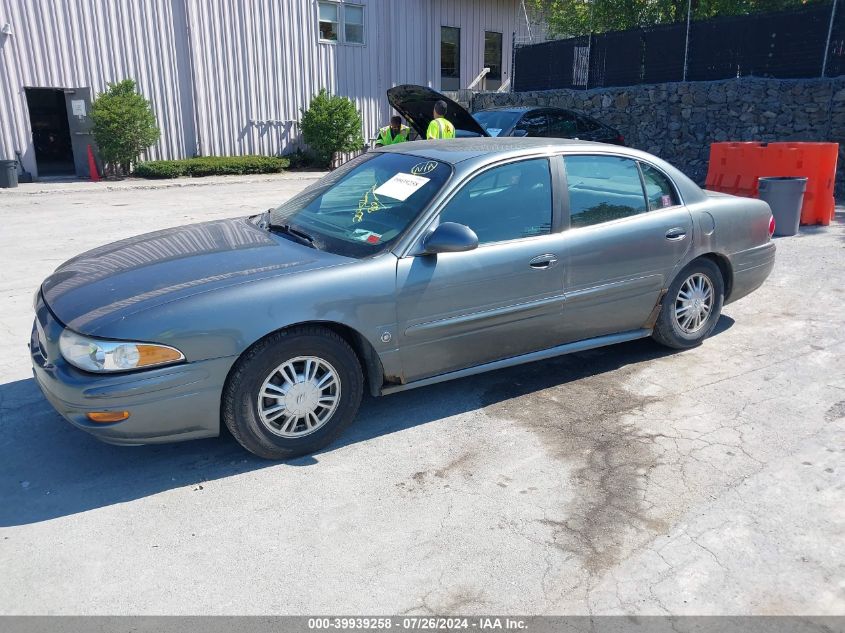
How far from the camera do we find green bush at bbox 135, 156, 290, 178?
18.4 metres

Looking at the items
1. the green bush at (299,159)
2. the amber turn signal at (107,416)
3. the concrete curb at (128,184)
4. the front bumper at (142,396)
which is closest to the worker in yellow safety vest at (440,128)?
the front bumper at (142,396)

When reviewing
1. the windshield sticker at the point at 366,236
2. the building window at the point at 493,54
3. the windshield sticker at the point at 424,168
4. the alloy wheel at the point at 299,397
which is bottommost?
the alloy wheel at the point at 299,397

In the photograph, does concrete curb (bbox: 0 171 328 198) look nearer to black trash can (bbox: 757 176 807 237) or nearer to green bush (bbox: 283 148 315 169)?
green bush (bbox: 283 148 315 169)

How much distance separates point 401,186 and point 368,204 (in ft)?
0.78

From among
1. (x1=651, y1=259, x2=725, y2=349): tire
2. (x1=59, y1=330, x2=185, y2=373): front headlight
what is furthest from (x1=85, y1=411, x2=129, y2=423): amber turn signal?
(x1=651, y1=259, x2=725, y2=349): tire

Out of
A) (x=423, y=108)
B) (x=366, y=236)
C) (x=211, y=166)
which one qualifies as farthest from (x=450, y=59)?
(x=366, y=236)

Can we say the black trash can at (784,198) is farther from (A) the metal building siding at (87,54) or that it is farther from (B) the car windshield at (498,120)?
(A) the metal building siding at (87,54)

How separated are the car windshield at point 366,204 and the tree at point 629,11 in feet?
60.6

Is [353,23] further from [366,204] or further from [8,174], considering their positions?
[366,204]

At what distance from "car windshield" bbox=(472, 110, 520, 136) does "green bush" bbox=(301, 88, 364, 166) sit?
9.25 m

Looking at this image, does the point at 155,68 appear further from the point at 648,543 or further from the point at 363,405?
the point at 648,543

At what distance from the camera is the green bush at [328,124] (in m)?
21.2

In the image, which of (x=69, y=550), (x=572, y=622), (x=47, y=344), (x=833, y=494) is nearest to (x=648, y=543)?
(x=572, y=622)

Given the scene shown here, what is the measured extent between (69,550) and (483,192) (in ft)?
9.56
